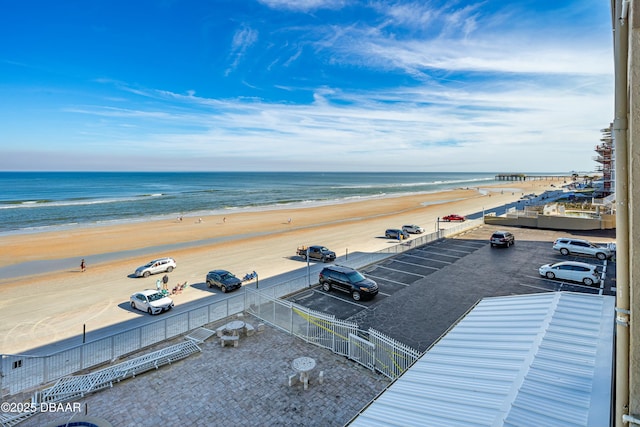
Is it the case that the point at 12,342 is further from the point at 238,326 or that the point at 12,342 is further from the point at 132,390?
the point at 238,326

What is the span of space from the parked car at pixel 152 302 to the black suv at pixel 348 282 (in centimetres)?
894

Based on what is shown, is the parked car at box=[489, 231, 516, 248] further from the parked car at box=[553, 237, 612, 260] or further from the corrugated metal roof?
the corrugated metal roof

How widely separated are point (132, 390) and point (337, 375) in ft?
20.8

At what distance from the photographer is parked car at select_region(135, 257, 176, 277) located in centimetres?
2662

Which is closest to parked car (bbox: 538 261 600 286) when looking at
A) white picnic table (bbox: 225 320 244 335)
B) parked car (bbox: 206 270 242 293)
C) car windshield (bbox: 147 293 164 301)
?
white picnic table (bbox: 225 320 244 335)

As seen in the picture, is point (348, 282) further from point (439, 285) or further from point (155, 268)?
point (155, 268)

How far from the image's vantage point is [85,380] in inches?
428

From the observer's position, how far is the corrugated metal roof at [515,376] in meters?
5.52

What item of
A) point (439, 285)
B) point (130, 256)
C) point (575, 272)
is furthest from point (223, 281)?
point (575, 272)

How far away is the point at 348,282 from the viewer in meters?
19.4

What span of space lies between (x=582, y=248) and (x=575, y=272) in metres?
7.62

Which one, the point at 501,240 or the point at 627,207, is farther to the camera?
the point at 501,240

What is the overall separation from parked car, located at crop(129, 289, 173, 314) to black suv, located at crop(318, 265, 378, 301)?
8.94 m

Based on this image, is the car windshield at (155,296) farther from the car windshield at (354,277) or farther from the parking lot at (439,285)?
the car windshield at (354,277)
